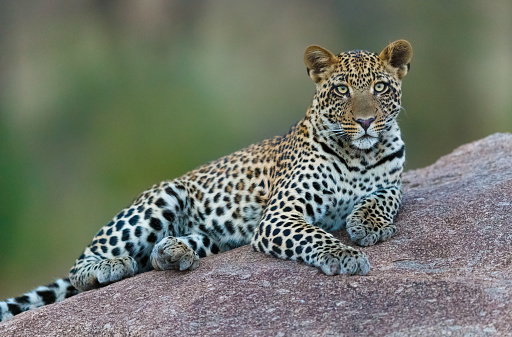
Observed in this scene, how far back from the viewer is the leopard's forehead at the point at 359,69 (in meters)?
8.06

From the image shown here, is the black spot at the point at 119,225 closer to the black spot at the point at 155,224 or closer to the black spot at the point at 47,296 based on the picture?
the black spot at the point at 155,224

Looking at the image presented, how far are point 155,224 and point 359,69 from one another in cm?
320

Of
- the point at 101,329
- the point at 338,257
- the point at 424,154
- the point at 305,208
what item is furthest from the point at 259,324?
the point at 424,154

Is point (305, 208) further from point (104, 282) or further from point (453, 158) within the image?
point (453, 158)

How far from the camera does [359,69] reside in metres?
8.12

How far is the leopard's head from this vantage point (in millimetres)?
7914

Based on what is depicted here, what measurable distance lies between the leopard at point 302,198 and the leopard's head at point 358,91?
0.01 meters

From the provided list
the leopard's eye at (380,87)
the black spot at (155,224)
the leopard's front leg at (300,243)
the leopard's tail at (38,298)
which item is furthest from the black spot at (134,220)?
the leopard's eye at (380,87)

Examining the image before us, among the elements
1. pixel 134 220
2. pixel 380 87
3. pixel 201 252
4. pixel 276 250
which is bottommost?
pixel 201 252

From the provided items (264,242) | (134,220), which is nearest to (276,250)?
(264,242)

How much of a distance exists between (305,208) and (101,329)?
2592mm

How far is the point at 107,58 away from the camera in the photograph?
16.7 m

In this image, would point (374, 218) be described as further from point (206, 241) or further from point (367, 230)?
point (206, 241)

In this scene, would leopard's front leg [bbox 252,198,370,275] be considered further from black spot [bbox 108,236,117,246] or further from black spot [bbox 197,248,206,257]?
black spot [bbox 108,236,117,246]
